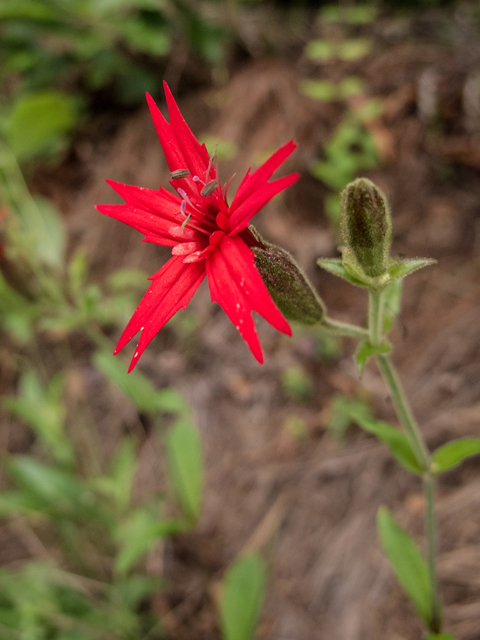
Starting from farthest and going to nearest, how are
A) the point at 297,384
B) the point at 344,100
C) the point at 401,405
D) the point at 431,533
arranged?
the point at 344,100, the point at 297,384, the point at 431,533, the point at 401,405

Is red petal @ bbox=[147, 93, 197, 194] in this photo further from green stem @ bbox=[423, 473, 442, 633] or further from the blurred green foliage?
the blurred green foliage

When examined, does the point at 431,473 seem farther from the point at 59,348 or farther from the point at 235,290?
the point at 59,348

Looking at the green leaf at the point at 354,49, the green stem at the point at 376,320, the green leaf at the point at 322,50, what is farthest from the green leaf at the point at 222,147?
the green stem at the point at 376,320

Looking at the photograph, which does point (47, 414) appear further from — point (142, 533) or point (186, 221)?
point (186, 221)

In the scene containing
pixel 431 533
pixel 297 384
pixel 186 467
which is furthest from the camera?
pixel 297 384

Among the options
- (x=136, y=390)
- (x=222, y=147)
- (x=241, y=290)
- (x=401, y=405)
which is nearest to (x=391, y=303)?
(x=401, y=405)

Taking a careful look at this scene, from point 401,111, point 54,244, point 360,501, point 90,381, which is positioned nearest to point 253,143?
point 401,111

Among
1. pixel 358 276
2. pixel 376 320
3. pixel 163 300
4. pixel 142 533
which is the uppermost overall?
pixel 163 300

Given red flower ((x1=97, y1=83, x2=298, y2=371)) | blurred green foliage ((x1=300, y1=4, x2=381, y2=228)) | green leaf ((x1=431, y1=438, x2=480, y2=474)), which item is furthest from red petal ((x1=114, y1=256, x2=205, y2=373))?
blurred green foliage ((x1=300, y1=4, x2=381, y2=228))
